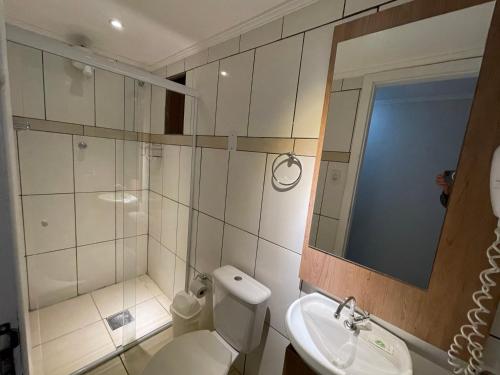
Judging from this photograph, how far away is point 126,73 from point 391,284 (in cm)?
167

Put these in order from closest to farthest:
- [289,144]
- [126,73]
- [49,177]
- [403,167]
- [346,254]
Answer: [403,167] < [346,254] < [289,144] < [126,73] < [49,177]

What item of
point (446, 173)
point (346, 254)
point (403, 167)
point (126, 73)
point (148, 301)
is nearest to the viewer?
A: point (446, 173)

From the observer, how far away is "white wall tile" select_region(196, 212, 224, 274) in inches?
60.7

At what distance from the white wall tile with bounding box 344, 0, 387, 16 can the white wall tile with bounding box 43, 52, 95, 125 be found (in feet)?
6.22

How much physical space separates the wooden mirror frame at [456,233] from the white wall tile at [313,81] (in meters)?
0.13

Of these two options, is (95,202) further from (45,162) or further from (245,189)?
(245,189)

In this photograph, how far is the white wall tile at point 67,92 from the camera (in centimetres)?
161

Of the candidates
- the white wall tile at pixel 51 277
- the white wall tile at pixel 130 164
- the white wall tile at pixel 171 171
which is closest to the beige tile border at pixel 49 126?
the white wall tile at pixel 130 164

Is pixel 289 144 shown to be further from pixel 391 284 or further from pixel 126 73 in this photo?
pixel 126 73

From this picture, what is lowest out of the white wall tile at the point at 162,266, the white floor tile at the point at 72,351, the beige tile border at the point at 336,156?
the white floor tile at the point at 72,351

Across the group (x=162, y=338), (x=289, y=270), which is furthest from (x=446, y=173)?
(x=162, y=338)

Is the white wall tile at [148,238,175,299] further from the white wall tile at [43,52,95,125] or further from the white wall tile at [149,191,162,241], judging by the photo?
the white wall tile at [43,52,95,125]

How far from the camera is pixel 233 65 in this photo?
1.35 metres

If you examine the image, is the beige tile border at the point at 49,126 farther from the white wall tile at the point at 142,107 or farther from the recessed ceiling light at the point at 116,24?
the recessed ceiling light at the point at 116,24
